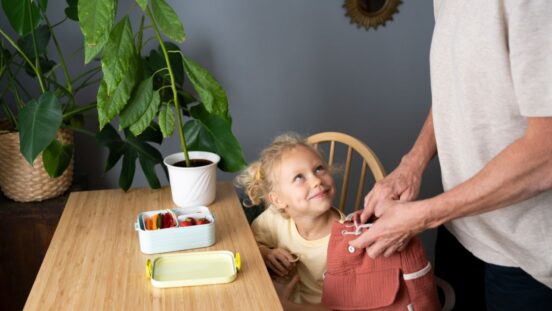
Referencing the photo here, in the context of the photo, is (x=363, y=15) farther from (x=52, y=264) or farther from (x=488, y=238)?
(x=52, y=264)

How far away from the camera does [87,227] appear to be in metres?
1.65

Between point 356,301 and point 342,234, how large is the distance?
0.54 feet

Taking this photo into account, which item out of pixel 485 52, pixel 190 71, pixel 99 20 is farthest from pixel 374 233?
pixel 99 20

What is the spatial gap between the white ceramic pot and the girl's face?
0.66 ft

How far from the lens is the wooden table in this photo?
1247 mm

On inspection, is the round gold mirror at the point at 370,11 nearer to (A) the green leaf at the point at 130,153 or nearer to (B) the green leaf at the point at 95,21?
(A) the green leaf at the point at 130,153

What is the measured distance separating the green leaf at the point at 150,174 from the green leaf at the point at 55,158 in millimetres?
286

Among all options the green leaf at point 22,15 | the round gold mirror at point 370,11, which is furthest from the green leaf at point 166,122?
the round gold mirror at point 370,11

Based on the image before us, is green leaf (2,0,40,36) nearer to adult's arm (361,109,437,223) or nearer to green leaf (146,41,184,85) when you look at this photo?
green leaf (146,41,184,85)

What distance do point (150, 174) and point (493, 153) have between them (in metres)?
1.11

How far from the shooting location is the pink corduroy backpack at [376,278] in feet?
4.59

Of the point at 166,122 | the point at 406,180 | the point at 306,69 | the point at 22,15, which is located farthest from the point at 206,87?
the point at 306,69

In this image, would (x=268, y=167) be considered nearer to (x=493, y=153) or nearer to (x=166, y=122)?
(x=166, y=122)

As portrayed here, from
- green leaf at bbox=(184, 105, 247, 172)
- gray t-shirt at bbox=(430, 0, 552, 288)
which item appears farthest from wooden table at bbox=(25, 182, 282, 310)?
gray t-shirt at bbox=(430, 0, 552, 288)
